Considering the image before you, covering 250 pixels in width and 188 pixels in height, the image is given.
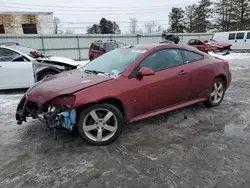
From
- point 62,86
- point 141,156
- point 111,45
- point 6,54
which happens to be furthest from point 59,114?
point 111,45

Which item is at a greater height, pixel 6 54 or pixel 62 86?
pixel 6 54

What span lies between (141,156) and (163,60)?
Result: 5.94 feet

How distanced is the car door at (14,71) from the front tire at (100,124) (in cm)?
415

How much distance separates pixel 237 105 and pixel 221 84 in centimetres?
67

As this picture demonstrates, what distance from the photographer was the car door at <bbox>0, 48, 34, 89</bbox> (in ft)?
19.8

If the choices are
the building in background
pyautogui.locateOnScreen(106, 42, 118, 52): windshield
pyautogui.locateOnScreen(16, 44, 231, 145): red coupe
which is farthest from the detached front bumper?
the building in background

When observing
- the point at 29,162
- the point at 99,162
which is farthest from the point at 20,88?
the point at 99,162

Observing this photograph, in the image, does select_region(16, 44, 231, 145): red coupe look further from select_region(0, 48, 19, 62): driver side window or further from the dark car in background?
the dark car in background

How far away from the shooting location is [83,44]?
1628 centimetres

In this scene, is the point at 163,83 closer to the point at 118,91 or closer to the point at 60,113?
the point at 118,91

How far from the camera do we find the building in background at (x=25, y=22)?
21.9 meters

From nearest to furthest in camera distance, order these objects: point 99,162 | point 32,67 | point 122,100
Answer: point 99,162
point 122,100
point 32,67

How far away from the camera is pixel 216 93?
4578 mm

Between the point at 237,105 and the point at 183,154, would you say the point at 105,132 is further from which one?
the point at 237,105
